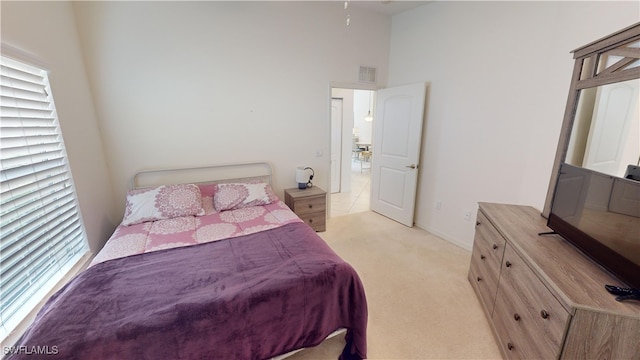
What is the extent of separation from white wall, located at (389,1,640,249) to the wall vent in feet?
0.92

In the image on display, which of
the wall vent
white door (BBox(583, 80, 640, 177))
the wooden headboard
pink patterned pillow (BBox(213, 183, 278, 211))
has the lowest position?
pink patterned pillow (BBox(213, 183, 278, 211))

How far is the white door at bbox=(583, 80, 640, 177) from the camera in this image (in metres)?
1.47

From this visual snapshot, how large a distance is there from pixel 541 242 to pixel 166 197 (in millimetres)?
3077

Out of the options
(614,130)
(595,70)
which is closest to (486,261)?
(614,130)

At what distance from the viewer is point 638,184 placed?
1155mm

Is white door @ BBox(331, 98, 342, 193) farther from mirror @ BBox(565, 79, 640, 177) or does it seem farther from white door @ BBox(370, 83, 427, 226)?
mirror @ BBox(565, 79, 640, 177)

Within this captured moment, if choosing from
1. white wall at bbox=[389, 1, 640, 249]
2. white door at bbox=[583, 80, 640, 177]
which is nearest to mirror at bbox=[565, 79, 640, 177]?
white door at bbox=[583, 80, 640, 177]

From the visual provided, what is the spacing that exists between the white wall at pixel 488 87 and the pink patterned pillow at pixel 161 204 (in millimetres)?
2891

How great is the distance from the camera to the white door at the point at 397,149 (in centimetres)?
327

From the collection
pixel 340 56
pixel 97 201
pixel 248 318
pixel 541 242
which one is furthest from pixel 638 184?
pixel 97 201

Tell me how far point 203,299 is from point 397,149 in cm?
305

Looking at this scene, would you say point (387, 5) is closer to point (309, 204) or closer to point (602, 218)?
point (309, 204)

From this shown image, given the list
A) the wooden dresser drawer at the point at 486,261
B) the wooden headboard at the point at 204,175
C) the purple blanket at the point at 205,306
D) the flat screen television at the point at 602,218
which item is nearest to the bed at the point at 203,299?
the purple blanket at the point at 205,306

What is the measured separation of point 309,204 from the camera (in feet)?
10.6
